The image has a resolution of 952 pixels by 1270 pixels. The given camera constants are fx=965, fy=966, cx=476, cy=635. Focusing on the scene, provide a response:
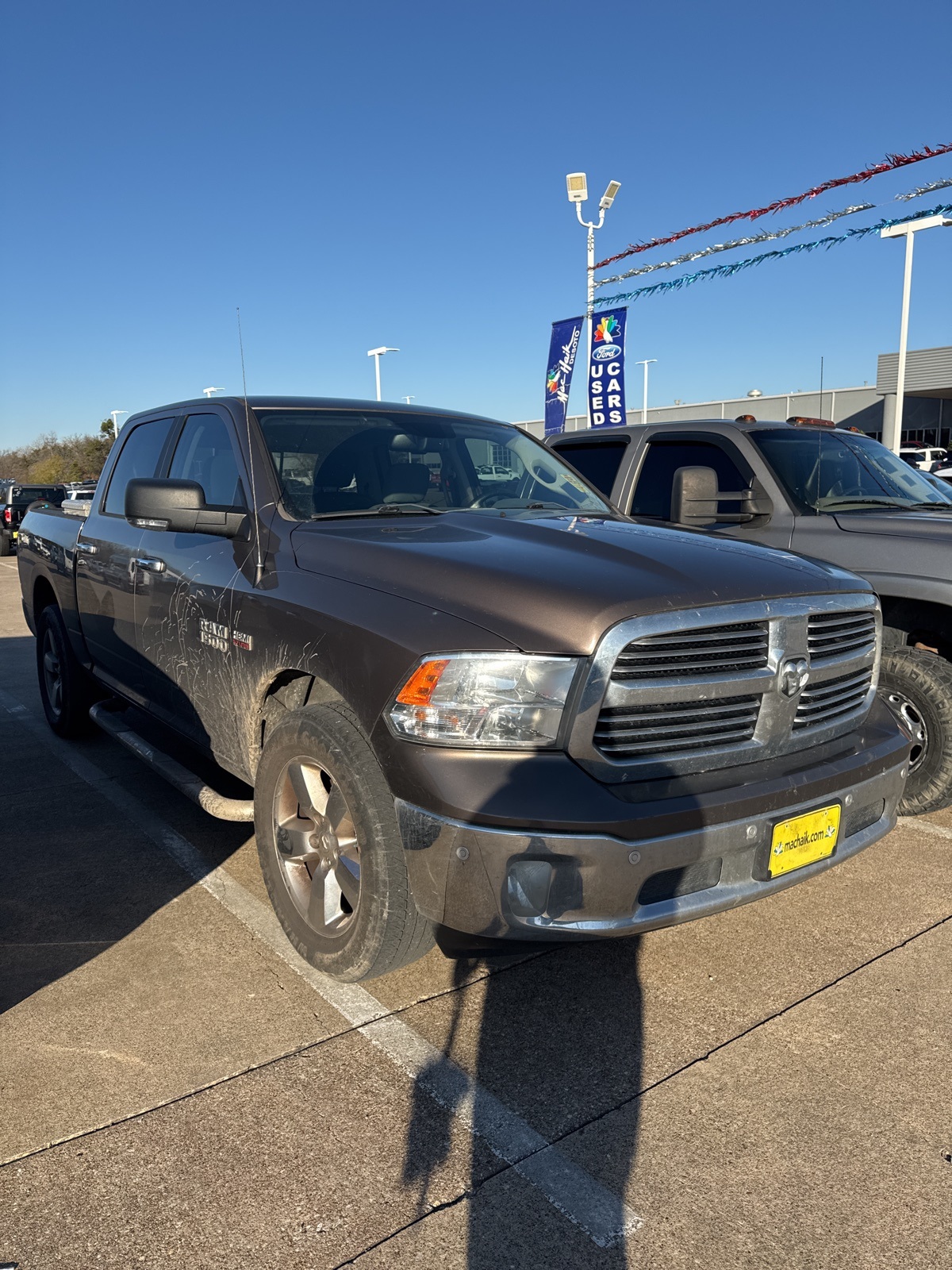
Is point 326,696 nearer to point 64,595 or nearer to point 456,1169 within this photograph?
point 456,1169

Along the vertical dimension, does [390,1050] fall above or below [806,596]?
below

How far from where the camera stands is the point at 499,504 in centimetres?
390

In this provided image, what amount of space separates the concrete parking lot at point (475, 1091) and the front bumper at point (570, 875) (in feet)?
0.76

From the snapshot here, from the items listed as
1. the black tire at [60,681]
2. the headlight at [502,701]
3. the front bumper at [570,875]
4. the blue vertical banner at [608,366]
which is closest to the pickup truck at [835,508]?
the front bumper at [570,875]

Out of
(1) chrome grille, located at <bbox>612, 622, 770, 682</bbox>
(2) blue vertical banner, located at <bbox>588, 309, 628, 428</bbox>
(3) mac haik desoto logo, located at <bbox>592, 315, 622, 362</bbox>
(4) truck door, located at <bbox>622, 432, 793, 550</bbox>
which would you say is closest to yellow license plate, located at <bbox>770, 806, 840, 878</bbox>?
(1) chrome grille, located at <bbox>612, 622, 770, 682</bbox>

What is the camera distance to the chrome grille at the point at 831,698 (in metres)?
2.88

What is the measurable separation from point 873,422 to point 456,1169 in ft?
146

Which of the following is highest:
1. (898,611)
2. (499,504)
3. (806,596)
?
(499,504)

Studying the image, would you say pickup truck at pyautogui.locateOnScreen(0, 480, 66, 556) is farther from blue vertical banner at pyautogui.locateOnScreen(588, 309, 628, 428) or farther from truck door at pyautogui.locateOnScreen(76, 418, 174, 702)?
truck door at pyautogui.locateOnScreen(76, 418, 174, 702)

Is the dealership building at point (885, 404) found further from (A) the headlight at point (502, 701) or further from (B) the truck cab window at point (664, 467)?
(A) the headlight at point (502, 701)

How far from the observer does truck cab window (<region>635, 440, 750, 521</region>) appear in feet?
18.4

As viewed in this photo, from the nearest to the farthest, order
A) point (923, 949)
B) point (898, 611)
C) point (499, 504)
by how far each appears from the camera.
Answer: point (923, 949) → point (499, 504) → point (898, 611)

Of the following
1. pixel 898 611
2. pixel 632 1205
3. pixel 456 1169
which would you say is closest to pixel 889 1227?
pixel 632 1205

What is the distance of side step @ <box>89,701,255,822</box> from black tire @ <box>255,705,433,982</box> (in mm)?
297
